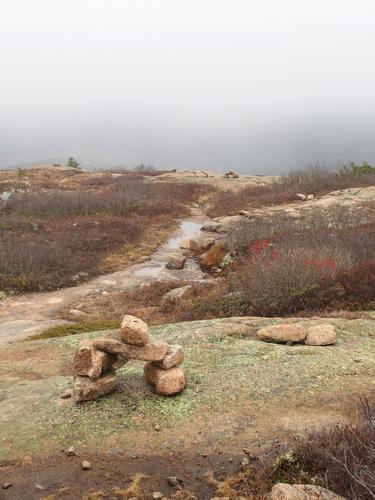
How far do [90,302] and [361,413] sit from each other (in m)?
12.6

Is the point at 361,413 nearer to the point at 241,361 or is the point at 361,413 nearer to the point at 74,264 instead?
the point at 241,361

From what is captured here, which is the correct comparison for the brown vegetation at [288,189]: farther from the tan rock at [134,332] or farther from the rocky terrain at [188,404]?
the tan rock at [134,332]

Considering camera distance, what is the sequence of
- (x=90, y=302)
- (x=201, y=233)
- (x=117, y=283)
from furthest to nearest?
1. (x=201, y=233)
2. (x=117, y=283)
3. (x=90, y=302)

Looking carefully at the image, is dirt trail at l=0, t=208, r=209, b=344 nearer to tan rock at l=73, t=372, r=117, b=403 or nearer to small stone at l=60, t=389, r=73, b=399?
small stone at l=60, t=389, r=73, b=399

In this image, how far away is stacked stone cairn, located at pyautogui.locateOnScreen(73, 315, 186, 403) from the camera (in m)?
6.73

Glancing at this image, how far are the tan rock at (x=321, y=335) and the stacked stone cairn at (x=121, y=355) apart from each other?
3006mm

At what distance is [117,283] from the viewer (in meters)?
19.4

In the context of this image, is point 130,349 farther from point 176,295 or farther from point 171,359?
point 176,295

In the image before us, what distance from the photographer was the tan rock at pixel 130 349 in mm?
6777

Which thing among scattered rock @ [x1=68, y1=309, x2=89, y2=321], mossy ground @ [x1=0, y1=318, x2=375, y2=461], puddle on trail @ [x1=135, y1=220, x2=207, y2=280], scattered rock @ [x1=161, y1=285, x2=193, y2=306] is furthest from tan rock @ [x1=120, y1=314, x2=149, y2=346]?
puddle on trail @ [x1=135, y1=220, x2=207, y2=280]

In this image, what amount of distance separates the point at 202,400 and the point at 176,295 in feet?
31.7

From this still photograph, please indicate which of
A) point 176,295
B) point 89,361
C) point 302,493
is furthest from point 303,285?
point 302,493

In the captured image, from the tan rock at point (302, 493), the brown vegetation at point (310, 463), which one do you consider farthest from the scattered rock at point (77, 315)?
the tan rock at point (302, 493)

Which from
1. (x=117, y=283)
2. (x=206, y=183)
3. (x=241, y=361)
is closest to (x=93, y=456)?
(x=241, y=361)
